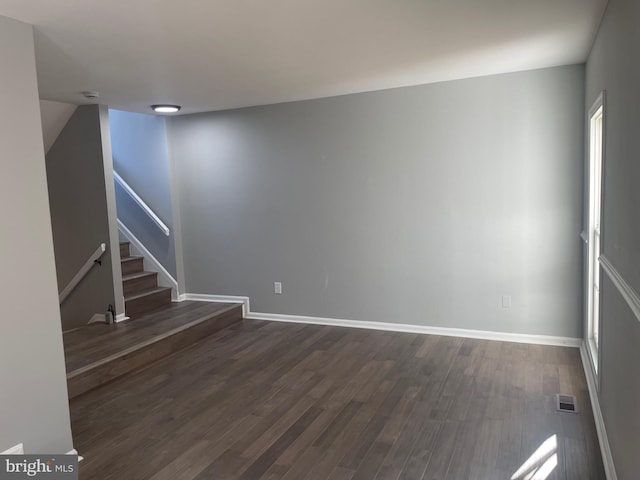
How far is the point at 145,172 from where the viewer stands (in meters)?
5.71

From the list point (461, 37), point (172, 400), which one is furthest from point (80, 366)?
point (461, 37)

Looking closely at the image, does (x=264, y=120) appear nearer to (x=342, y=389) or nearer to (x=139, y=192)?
(x=139, y=192)

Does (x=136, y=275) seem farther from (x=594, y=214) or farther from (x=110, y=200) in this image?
(x=594, y=214)

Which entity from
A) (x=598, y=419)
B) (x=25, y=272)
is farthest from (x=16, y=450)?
(x=598, y=419)

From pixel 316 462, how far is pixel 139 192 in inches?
170

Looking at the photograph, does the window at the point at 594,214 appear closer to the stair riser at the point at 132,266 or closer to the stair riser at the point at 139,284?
the stair riser at the point at 139,284

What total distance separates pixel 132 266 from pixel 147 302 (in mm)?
623

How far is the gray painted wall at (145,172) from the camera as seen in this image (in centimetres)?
562

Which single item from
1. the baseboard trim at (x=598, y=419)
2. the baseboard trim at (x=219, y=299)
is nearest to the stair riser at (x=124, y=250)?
the baseboard trim at (x=219, y=299)

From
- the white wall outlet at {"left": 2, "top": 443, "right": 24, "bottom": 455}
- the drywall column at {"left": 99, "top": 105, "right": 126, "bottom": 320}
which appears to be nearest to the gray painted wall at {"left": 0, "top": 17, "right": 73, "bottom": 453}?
the white wall outlet at {"left": 2, "top": 443, "right": 24, "bottom": 455}

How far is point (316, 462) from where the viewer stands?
253cm

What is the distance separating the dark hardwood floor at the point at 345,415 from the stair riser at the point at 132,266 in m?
1.69

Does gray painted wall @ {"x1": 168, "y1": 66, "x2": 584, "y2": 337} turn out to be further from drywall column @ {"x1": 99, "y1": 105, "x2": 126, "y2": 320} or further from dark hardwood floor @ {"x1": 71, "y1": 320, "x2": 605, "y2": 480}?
drywall column @ {"x1": 99, "y1": 105, "x2": 126, "y2": 320}

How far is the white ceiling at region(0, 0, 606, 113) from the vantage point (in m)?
2.35
